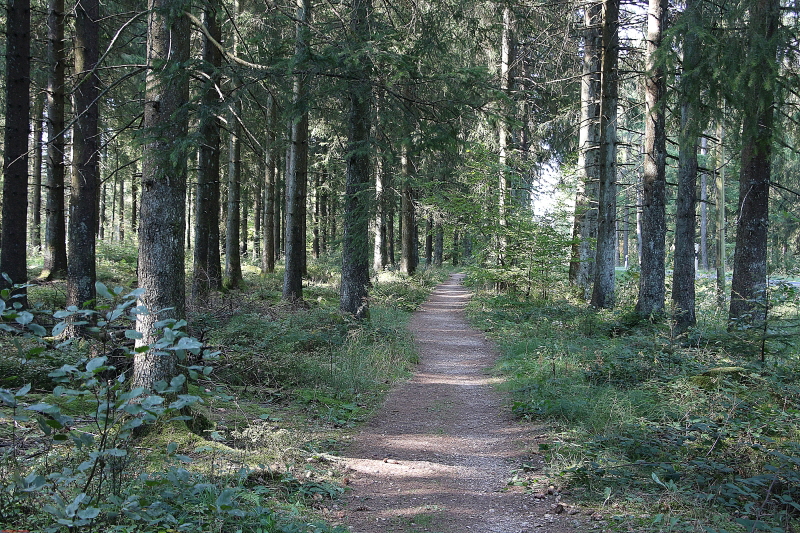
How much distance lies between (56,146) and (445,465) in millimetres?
9709

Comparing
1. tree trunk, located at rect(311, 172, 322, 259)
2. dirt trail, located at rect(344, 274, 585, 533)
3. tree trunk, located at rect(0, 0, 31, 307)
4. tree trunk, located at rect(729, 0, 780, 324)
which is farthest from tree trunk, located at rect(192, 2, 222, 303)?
tree trunk, located at rect(311, 172, 322, 259)

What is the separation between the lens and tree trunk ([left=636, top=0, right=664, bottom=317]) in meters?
10.9

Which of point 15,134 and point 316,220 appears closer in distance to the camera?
point 15,134

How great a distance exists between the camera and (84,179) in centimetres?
827

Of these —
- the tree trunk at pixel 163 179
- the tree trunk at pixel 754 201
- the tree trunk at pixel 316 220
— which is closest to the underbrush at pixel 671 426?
the tree trunk at pixel 754 201

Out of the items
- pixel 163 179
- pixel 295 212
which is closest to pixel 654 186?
pixel 295 212

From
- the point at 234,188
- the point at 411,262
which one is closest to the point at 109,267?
the point at 234,188

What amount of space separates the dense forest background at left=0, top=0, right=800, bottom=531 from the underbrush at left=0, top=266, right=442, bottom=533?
129 mm

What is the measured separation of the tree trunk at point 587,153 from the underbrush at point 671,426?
6.70 meters

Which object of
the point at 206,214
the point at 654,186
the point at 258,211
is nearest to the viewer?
the point at 654,186

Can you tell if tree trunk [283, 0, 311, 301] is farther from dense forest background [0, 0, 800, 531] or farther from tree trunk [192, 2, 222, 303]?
tree trunk [192, 2, 222, 303]

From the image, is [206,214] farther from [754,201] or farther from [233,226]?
[754,201]

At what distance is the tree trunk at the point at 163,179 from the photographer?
4809mm

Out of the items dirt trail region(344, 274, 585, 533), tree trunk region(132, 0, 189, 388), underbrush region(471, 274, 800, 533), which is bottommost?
dirt trail region(344, 274, 585, 533)
